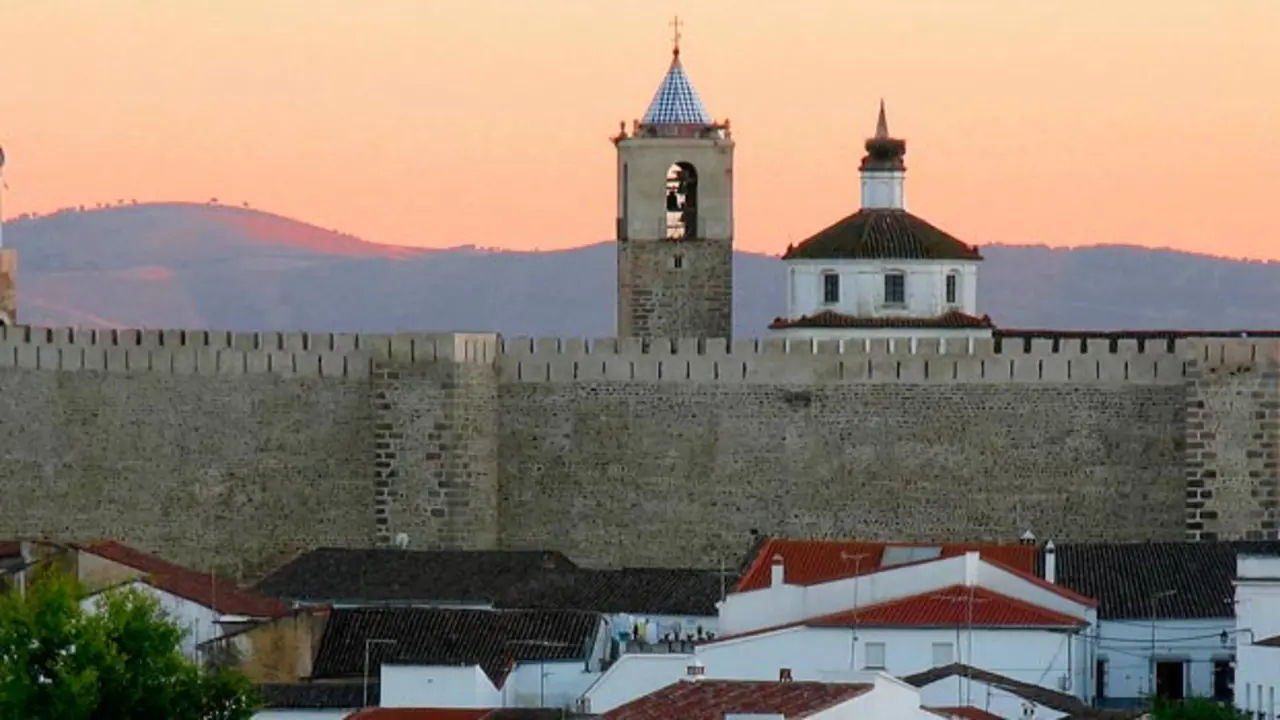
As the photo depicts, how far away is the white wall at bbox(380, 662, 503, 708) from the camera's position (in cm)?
4784

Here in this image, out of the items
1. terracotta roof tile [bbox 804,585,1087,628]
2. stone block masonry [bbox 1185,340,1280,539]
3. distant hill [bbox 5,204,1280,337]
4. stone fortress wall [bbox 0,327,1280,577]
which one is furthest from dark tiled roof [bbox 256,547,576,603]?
distant hill [bbox 5,204,1280,337]

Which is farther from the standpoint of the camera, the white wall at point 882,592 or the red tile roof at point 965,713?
the white wall at point 882,592

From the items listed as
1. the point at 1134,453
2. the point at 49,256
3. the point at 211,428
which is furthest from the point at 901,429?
the point at 49,256

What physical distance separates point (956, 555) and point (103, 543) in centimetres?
847

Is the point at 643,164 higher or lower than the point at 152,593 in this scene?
higher

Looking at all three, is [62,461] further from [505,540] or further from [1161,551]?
[1161,551]

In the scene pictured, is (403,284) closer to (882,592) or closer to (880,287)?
(880,287)

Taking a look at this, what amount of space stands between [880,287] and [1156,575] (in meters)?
9.39

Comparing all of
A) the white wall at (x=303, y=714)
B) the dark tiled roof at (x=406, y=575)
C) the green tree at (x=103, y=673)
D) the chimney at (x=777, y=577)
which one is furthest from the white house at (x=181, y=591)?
the chimney at (x=777, y=577)

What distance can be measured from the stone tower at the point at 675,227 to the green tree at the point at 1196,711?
13.5m

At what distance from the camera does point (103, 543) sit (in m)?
55.7

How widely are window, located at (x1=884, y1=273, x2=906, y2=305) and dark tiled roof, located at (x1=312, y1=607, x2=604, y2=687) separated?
35.4 ft

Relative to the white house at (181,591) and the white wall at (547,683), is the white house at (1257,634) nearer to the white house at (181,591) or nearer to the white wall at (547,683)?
the white wall at (547,683)

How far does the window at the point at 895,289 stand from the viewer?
2418 inches
